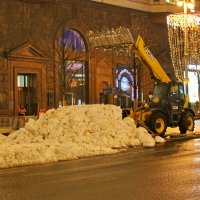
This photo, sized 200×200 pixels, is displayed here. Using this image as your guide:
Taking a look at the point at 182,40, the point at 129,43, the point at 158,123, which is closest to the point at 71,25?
the point at 182,40

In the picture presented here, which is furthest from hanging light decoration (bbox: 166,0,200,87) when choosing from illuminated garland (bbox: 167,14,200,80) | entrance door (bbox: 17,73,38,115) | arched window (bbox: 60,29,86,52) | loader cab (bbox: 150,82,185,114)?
entrance door (bbox: 17,73,38,115)

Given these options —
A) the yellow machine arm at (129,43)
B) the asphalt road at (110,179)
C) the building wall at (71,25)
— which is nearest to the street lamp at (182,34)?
the building wall at (71,25)

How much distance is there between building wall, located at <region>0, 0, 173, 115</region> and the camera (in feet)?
111

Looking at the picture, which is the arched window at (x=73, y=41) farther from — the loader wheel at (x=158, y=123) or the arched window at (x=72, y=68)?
the loader wheel at (x=158, y=123)

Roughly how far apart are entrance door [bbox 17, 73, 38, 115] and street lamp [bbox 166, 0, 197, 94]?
1008 centimetres

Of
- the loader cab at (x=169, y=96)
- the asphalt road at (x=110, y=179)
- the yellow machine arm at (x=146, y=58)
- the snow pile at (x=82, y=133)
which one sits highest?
the yellow machine arm at (x=146, y=58)

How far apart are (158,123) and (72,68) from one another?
16.9 metres

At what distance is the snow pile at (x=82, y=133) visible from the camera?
16469 mm

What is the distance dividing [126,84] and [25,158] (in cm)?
2950

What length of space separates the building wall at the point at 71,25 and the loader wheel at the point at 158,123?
10908mm

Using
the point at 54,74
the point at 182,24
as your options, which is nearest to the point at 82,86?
the point at 54,74

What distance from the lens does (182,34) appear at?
116ft

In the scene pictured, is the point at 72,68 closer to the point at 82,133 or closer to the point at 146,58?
the point at 146,58

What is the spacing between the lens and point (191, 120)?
24297 mm
